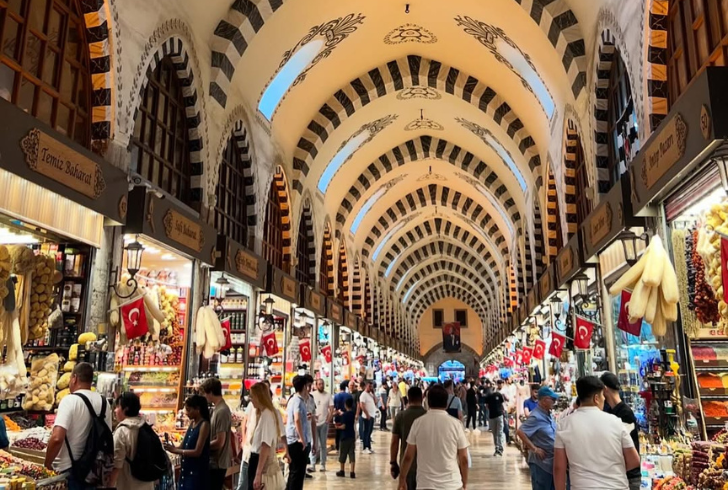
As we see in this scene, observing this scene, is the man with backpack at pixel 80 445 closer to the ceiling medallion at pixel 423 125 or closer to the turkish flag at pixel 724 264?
the turkish flag at pixel 724 264

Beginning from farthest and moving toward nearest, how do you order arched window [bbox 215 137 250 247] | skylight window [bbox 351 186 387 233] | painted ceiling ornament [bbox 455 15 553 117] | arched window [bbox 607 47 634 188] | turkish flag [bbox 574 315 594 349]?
skylight window [bbox 351 186 387 233]
painted ceiling ornament [bbox 455 15 553 117]
arched window [bbox 215 137 250 247]
turkish flag [bbox 574 315 594 349]
arched window [bbox 607 47 634 188]

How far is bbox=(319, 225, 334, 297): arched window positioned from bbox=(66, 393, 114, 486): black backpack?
11226 mm

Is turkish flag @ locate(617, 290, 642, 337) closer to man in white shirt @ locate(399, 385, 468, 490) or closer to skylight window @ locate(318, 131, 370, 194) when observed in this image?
man in white shirt @ locate(399, 385, 468, 490)

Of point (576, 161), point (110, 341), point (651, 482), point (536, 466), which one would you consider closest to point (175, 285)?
point (110, 341)

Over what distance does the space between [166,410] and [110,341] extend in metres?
1.89

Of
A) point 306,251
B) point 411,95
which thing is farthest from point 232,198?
point 411,95

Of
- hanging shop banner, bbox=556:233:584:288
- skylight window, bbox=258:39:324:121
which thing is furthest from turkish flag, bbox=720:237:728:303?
skylight window, bbox=258:39:324:121

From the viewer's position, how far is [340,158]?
14008 millimetres

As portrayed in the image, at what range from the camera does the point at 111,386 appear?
4973 mm

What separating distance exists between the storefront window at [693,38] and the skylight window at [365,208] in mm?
12810

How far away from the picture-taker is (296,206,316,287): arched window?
12875mm

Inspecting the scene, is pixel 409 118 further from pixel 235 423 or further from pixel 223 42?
pixel 235 423

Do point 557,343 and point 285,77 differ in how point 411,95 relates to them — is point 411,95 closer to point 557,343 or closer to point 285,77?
point 285,77

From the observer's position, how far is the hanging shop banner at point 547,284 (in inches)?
378
